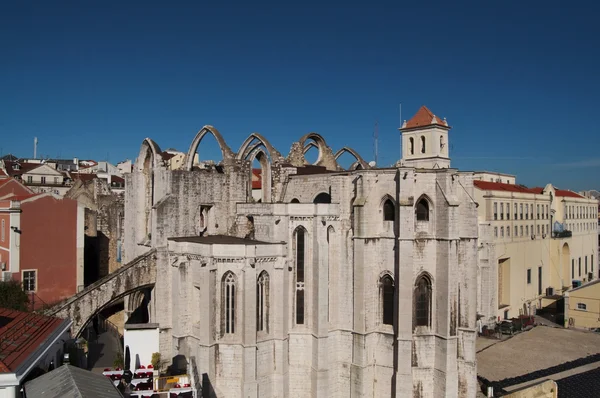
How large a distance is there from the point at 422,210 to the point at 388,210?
1.62 metres

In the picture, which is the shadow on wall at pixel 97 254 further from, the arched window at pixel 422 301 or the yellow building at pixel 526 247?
the yellow building at pixel 526 247

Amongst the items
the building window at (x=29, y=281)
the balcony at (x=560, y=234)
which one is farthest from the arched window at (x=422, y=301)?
the balcony at (x=560, y=234)

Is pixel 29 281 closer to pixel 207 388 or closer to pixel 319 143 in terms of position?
pixel 207 388

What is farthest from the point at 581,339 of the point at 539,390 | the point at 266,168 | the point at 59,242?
the point at 59,242

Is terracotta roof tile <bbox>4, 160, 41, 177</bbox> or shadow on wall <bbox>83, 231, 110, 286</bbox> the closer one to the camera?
shadow on wall <bbox>83, 231, 110, 286</bbox>

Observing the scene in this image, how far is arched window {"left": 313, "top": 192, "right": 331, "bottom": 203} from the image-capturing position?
27672 mm

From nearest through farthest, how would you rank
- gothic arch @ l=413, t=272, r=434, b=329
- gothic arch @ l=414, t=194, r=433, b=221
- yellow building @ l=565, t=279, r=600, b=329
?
gothic arch @ l=413, t=272, r=434, b=329 → gothic arch @ l=414, t=194, r=433, b=221 → yellow building @ l=565, t=279, r=600, b=329

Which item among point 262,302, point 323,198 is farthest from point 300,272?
point 323,198

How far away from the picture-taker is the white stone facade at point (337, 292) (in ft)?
75.8

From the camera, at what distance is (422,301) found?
25.2 meters

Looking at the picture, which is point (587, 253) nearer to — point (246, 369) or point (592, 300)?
point (592, 300)

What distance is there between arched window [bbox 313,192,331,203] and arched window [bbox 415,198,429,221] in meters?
4.71

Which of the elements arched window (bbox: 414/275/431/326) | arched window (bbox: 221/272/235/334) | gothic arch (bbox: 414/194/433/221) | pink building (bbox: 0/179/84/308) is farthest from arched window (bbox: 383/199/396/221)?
pink building (bbox: 0/179/84/308)

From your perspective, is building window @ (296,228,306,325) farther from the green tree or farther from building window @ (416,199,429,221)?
the green tree
